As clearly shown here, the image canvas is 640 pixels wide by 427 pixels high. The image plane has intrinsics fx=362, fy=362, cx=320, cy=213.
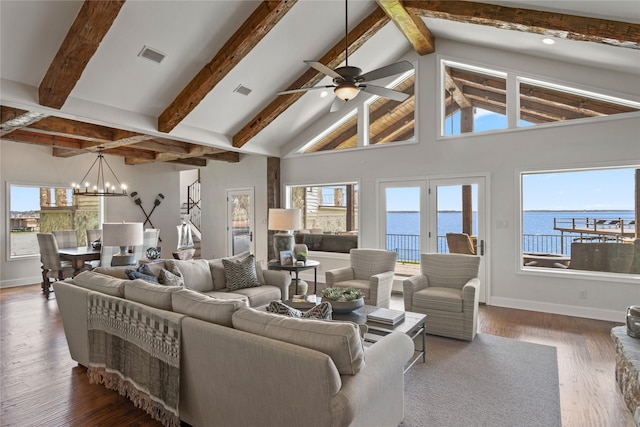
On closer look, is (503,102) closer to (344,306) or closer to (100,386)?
(344,306)

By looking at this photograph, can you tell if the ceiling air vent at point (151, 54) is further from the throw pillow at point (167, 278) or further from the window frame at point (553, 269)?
the window frame at point (553, 269)

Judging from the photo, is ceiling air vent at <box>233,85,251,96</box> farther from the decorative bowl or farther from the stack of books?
the stack of books

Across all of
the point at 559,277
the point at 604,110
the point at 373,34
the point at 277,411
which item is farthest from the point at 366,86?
the point at 559,277

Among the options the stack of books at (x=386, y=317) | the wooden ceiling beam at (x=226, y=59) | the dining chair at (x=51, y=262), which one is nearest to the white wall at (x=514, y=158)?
the wooden ceiling beam at (x=226, y=59)

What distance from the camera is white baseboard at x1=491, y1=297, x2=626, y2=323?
4.60 meters

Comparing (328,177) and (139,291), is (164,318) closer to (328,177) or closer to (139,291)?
(139,291)

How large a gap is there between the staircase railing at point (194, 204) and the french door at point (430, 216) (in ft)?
25.2

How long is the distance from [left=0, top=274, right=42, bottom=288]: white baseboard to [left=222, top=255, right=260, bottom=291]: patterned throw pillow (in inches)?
211

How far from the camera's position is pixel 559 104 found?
16.4ft

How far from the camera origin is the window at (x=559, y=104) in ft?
15.2

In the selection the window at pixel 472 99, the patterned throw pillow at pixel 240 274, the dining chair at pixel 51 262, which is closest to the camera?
the patterned throw pillow at pixel 240 274

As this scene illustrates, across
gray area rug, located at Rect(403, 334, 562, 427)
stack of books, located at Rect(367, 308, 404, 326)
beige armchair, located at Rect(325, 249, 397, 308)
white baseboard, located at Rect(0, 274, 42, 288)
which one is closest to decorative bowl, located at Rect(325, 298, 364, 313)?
stack of books, located at Rect(367, 308, 404, 326)

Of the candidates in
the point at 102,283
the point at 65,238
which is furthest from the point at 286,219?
the point at 65,238

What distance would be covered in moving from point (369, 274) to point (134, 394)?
3.20 metres
